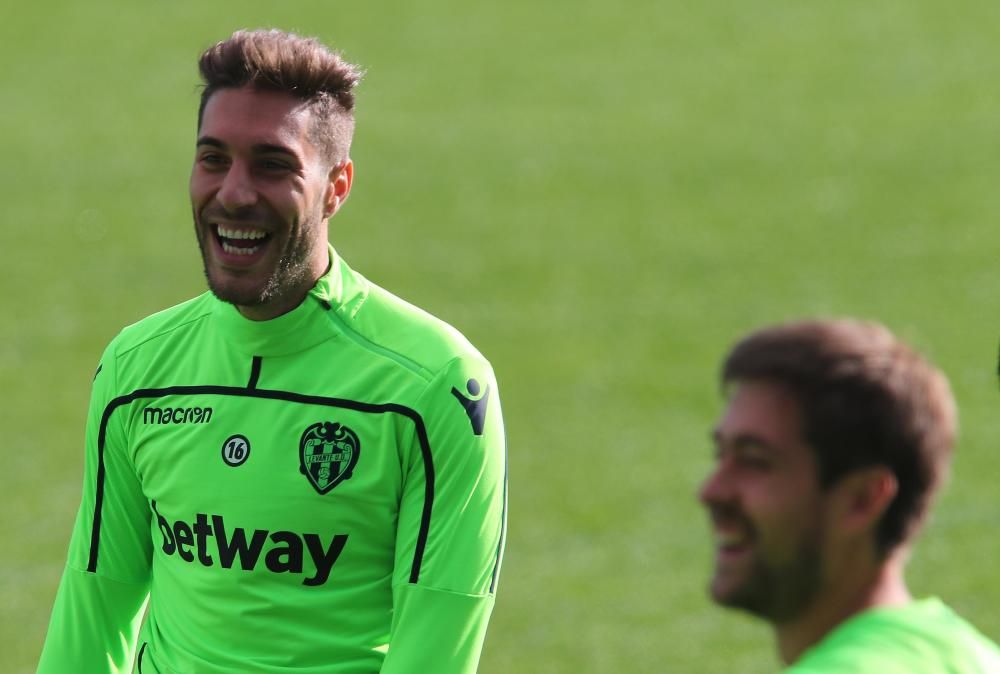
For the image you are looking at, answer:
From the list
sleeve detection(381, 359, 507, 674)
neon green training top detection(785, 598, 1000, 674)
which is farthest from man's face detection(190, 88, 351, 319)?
neon green training top detection(785, 598, 1000, 674)

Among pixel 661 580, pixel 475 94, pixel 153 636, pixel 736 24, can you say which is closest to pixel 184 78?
pixel 475 94

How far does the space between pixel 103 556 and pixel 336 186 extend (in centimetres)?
119

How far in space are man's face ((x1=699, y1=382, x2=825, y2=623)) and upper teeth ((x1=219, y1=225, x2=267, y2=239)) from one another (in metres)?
1.86

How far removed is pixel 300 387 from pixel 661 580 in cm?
801

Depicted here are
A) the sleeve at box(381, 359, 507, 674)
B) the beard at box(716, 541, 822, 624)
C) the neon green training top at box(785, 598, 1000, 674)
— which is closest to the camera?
the neon green training top at box(785, 598, 1000, 674)

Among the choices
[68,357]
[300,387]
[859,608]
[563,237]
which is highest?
[563,237]

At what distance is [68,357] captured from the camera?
15.8m

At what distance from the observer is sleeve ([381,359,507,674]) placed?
4230mm

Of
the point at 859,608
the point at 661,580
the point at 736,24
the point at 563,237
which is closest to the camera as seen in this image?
the point at 859,608

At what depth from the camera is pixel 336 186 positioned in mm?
4723

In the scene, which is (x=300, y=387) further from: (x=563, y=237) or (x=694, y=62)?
(x=694, y=62)

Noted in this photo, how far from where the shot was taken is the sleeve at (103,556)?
15.3 ft

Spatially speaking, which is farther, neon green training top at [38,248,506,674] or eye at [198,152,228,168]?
eye at [198,152,228,168]

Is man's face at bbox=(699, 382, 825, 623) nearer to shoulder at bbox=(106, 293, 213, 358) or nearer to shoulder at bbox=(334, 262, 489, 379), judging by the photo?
shoulder at bbox=(334, 262, 489, 379)
